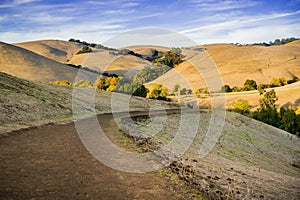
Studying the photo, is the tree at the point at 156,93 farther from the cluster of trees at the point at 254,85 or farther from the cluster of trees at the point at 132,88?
the cluster of trees at the point at 254,85

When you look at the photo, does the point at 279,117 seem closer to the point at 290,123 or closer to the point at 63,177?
the point at 290,123

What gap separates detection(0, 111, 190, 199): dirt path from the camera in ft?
34.6

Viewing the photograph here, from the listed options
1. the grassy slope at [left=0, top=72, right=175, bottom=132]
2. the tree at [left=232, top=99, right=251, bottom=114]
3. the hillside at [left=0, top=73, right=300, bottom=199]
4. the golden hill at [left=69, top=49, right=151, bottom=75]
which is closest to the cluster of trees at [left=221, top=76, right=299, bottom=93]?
the tree at [left=232, top=99, right=251, bottom=114]

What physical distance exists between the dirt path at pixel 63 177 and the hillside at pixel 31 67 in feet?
298

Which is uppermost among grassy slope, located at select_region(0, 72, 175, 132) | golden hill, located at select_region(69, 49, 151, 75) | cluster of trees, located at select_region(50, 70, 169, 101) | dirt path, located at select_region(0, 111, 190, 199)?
golden hill, located at select_region(69, 49, 151, 75)

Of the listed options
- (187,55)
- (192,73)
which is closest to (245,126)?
(192,73)

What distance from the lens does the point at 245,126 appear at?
42938 mm

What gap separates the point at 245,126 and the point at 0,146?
117 ft

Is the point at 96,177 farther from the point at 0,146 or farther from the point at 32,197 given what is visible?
the point at 0,146

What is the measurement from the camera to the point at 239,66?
144250 millimetres

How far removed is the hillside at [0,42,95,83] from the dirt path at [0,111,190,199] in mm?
90711

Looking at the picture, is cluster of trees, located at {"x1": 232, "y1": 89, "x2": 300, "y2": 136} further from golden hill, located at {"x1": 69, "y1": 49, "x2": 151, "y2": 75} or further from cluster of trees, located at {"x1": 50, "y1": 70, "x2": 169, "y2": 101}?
golden hill, located at {"x1": 69, "y1": 49, "x2": 151, "y2": 75}

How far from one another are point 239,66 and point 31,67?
9761 cm

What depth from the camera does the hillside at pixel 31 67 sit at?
345 ft
